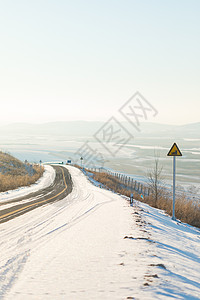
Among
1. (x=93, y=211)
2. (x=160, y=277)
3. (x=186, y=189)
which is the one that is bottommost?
(x=186, y=189)

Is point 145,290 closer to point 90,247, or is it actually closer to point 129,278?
point 129,278

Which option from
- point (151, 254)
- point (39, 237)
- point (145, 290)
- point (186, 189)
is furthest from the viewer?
point (186, 189)

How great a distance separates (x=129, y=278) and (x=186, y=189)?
4545 centimetres

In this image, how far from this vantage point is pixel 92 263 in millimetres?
4621

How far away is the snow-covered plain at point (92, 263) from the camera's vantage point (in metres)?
3.40

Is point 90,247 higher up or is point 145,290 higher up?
point 145,290

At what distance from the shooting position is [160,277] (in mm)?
3838

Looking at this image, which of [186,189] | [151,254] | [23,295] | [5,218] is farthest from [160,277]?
[186,189]

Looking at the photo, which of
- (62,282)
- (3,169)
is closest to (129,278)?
(62,282)

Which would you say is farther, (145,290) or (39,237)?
(39,237)

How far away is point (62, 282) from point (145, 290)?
136 cm

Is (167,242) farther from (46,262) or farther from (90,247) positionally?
(46,262)

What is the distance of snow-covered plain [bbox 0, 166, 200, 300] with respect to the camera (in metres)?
3.40

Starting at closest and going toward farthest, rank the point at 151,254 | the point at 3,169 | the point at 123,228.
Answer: the point at 151,254
the point at 123,228
the point at 3,169
